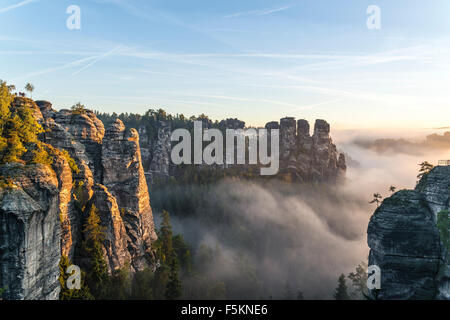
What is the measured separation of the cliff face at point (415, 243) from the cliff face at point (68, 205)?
3734cm

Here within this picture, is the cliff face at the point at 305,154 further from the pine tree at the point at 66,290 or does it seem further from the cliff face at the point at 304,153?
the pine tree at the point at 66,290

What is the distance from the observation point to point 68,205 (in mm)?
31578

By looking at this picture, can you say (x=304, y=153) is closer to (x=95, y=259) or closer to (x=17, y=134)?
(x=95, y=259)

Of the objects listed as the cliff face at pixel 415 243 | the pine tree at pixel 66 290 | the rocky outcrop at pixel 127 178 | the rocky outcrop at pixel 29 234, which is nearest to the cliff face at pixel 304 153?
the cliff face at pixel 415 243

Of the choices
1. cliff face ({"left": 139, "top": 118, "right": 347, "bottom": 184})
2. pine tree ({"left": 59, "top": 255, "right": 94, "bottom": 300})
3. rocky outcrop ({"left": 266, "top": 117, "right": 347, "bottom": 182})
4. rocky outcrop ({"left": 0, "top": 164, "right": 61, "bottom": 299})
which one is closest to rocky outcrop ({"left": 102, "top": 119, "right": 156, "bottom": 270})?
pine tree ({"left": 59, "top": 255, "right": 94, "bottom": 300})

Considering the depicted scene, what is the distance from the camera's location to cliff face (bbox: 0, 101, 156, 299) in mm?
20422

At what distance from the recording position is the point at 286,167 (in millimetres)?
129000

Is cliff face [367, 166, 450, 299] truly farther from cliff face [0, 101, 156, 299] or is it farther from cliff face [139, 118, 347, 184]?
cliff face [139, 118, 347, 184]

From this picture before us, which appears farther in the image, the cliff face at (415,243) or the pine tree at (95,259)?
the pine tree at (95,259)

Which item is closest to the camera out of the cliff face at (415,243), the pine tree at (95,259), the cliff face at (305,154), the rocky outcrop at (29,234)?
the rocky outcrop at (29,234)

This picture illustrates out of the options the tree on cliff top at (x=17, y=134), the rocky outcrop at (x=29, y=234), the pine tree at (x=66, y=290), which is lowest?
the pine tree at (x=66, y=290)

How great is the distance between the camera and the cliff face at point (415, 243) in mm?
29672

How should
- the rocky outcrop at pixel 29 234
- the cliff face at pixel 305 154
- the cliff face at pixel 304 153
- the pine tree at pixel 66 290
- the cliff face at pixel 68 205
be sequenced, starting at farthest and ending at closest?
1. the cliff face at pixel 304 153
2. the cliff face at pixel 305 154
3. the pine tree at pixel 66 290
4. the cliff face at pixel 68 205
5. the rocky outcrop at pixel 29 234

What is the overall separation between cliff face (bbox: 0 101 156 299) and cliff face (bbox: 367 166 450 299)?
3734 centimetres
